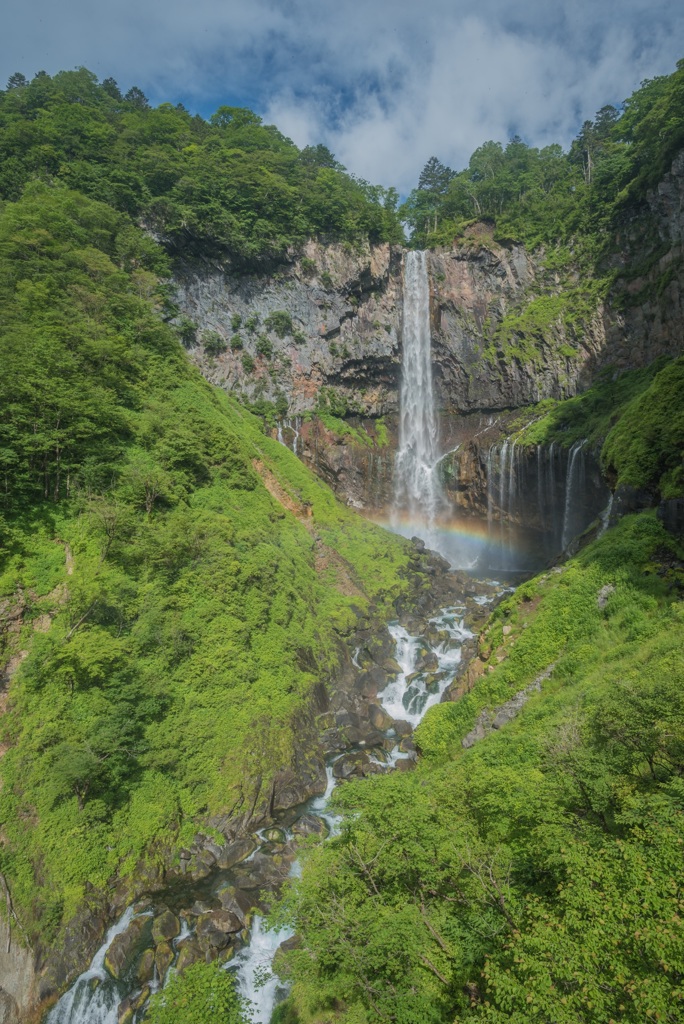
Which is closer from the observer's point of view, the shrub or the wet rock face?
the shrub

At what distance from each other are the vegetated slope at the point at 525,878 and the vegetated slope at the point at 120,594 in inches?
223

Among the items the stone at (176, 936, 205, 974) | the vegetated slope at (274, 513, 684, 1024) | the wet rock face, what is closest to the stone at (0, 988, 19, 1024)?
the stone at (176, 936, 205, 974)

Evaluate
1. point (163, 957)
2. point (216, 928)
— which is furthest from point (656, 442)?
point (163, 957)

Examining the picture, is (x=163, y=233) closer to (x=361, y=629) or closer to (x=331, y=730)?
(x=361, y=629)

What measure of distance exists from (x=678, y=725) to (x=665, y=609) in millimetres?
6947

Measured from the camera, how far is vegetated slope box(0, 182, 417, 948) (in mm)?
11812

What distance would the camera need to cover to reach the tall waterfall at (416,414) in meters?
42.1

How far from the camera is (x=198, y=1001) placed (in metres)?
7.60

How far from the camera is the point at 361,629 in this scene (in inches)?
930

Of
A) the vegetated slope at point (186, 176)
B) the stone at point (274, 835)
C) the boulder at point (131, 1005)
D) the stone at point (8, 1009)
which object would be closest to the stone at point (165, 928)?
the boulder at point (131, 1005)

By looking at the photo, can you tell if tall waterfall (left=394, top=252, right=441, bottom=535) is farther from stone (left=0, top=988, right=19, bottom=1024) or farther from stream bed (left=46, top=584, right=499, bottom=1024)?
stone (left=0, top=988, right=19, bottom=1024)

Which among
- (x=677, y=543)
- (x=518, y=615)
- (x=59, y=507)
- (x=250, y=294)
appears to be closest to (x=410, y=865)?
(x=518, y=615)

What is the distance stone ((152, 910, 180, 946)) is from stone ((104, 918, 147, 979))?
0.33 m

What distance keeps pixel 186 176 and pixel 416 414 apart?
27.7 meters
